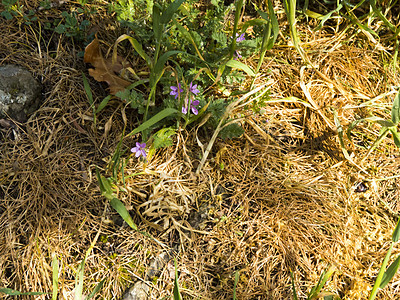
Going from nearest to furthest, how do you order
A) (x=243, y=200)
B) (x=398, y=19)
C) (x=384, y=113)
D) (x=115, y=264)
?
(x=115, y=264) → (x=243, y=200) → (x=384, y=113) → (x=398, y=19)

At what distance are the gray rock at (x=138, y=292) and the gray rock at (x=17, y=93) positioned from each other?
98 centimetres

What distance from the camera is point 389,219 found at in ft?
6.05

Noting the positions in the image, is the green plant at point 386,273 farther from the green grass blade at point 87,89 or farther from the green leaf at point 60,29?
the green leaf at point 60,29

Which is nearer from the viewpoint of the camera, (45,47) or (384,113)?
(45,47)

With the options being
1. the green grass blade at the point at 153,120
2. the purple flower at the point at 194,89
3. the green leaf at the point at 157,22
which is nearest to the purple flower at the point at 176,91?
the purple flower at the point at 194,89

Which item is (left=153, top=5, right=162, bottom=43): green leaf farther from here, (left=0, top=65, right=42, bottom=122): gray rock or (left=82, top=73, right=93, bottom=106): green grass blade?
(left=0, top=65, right=42, bottom=122): gray rock

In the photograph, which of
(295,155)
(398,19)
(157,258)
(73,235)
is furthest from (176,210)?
(398,19)

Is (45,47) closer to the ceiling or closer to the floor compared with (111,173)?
closer to the ceiling

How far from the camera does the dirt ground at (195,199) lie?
1.61m

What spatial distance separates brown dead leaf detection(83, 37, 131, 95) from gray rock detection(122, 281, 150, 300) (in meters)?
0.92

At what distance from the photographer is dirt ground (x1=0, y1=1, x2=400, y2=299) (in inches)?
63.2

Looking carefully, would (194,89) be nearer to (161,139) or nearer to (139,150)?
(161,139)

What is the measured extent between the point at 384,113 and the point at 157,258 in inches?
59.4

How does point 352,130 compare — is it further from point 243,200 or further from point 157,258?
point 157,258
